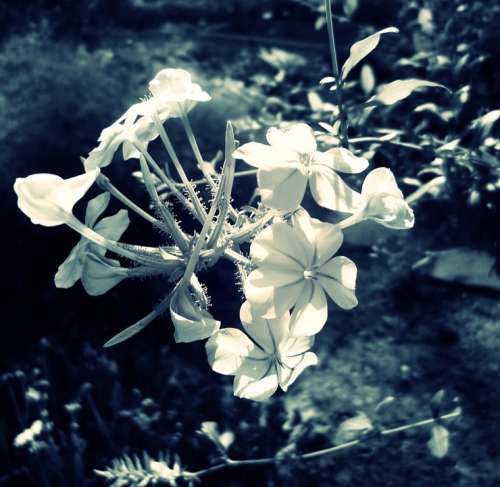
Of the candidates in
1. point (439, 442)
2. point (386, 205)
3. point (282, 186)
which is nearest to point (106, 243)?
point (282, 186)

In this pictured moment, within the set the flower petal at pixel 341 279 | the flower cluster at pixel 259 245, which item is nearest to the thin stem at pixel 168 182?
the flower cluster at pixel 259 245

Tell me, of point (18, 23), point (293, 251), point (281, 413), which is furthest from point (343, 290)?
point (18, 23)

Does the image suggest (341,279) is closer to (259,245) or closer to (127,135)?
(259,245)

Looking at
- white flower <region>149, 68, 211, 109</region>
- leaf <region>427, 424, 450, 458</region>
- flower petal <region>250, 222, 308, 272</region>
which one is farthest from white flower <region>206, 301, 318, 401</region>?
leaf <region>427, 424, 450, 458</region>

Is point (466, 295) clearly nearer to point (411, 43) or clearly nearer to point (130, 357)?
point (411, 43)

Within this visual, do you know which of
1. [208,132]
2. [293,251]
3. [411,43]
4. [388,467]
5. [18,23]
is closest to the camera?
[293,251]

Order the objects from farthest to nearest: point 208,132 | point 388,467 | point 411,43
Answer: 1. point 208,132
2. point 411,43
3. point 388,467

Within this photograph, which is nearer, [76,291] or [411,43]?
[411,43]
